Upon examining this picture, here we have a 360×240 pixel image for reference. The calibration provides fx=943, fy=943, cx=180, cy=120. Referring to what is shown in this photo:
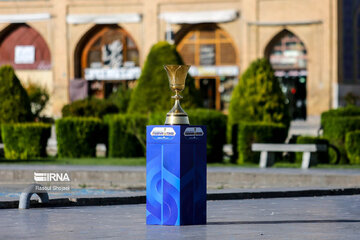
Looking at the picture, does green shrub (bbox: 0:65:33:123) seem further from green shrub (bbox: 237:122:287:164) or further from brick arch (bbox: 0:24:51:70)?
brick arch (bbox: 0:24:51:70)

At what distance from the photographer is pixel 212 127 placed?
21906mm

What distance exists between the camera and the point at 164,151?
9.53 meters

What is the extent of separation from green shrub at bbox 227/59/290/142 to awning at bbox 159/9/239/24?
86.0 ft

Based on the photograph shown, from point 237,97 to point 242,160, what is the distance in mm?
2359

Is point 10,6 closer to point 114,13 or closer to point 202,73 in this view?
point 114,13

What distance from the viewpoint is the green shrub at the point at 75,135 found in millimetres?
23453

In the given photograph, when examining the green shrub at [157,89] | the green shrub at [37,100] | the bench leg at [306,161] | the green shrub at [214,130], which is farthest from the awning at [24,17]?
the bench leg at [306,161]

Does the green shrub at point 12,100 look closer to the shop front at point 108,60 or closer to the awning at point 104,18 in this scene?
the shop front at point 108,60

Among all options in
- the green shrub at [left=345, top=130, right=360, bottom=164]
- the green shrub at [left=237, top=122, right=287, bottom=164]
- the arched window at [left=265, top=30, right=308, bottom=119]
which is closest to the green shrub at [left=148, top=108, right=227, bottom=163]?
the green shrub at [left=237, top=122, right=287, bottom=164]

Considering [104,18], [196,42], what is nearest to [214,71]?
[196,42]

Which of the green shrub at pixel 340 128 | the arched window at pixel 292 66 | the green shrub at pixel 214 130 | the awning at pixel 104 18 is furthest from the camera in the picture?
the awning at pixel 104 18

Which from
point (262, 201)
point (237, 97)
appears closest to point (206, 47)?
point (237, 97)

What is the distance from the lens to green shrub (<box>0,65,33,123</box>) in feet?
81.6

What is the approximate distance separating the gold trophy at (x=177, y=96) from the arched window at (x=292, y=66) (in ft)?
128
